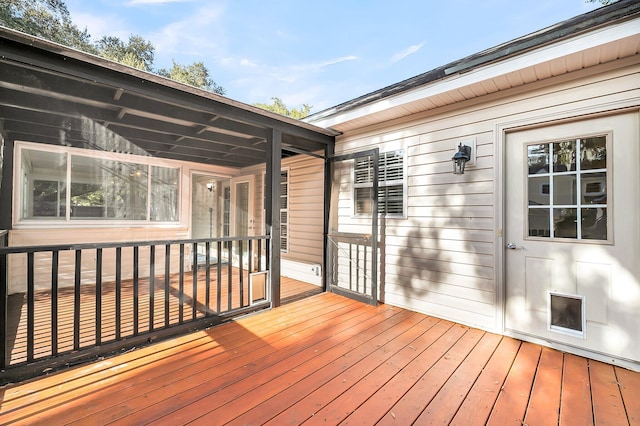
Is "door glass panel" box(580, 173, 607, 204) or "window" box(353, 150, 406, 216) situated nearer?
"door glass panel" box(580, 173, 607, 204)

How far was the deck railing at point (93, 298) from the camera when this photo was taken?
7.05 ft

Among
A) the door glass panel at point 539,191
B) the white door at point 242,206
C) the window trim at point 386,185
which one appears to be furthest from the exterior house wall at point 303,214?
the door glass panel at point 539,191

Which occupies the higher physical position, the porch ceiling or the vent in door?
the porch ceiling

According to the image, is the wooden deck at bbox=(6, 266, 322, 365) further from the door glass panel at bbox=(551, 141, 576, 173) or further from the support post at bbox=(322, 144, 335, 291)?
the door glass panel at bbox=(551, 141, 576, 173)

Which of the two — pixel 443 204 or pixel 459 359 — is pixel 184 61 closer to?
pixel 443 204

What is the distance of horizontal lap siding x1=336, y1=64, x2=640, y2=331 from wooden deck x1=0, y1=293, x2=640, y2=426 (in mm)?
530

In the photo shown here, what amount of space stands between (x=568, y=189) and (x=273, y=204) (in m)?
3.07

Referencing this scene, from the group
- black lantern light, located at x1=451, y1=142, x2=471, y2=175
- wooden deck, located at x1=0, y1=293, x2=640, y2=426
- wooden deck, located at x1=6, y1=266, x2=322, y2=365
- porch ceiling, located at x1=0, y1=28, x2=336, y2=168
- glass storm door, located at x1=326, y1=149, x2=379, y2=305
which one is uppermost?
porch ceiling, located at x1=0, y1=28, x2=336, y2=168

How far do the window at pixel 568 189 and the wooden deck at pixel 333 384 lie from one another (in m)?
1.15

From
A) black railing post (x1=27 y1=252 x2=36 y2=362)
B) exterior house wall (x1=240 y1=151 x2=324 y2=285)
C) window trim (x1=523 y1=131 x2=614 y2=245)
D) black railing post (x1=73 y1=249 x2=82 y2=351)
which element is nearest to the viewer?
black railing post (x1=27 y1=252 x2=36 y2=362)

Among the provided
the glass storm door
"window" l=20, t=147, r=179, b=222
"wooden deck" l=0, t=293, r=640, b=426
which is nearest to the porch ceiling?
"window" l=20, t=147, r=179, b=222

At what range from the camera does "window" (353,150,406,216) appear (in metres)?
3.80

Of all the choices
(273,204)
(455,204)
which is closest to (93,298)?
(273,204)

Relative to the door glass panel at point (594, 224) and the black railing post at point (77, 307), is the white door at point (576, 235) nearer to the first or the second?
the door glass panel at point (594, 224)
